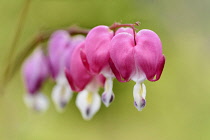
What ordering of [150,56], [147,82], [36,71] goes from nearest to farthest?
[150,56]
[36,71]
[147,82]

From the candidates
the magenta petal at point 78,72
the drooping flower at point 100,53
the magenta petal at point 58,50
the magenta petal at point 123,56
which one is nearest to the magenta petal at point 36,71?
the magenta petal at point 58,50

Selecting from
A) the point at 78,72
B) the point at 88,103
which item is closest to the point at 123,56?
the point at 78,72

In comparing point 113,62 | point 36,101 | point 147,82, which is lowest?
point 147,82

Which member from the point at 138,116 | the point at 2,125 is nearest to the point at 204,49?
the point at 138,116

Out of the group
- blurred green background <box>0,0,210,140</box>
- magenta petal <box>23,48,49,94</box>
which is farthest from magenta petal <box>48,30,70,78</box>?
blurred green background <box>0,0,210,140</box>

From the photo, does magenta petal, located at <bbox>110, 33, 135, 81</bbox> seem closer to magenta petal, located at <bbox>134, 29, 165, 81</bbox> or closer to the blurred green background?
magenta petal, located at <bbox>134, 29, 165, 81</bbox>

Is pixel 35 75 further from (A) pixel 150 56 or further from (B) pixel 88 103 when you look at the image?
(A) pixel 150 56
